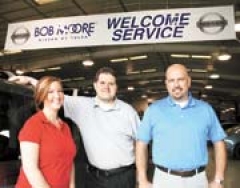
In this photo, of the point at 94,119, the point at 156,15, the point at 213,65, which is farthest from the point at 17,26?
the point at 213,65

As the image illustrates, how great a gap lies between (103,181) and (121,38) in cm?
489

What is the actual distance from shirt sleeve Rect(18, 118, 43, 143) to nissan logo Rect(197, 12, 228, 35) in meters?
5.48

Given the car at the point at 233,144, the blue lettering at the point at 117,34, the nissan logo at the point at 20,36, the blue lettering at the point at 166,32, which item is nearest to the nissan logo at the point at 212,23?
the blue lettering at the point at 166,32

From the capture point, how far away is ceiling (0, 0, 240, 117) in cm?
1118

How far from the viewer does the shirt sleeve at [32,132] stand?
7.69 feet

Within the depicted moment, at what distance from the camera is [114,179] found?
3.22 meters

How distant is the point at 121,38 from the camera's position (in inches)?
308

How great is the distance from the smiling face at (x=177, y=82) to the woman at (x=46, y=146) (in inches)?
33.3

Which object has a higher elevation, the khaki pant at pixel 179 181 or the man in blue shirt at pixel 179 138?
the man in blue shirt at pixel 179 138

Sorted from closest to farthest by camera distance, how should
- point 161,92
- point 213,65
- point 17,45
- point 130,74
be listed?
1. point 17,45
2. point 213,65
3. point 130,74
4. point 161,92

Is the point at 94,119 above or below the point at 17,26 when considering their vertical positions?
below

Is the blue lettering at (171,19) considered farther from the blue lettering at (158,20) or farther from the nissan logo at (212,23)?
the nissan logo at (212,23)

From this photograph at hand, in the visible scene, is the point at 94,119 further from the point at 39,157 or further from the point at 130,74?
the point at 130,74

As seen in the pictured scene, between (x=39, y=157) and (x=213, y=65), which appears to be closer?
(x=39, y=157)
